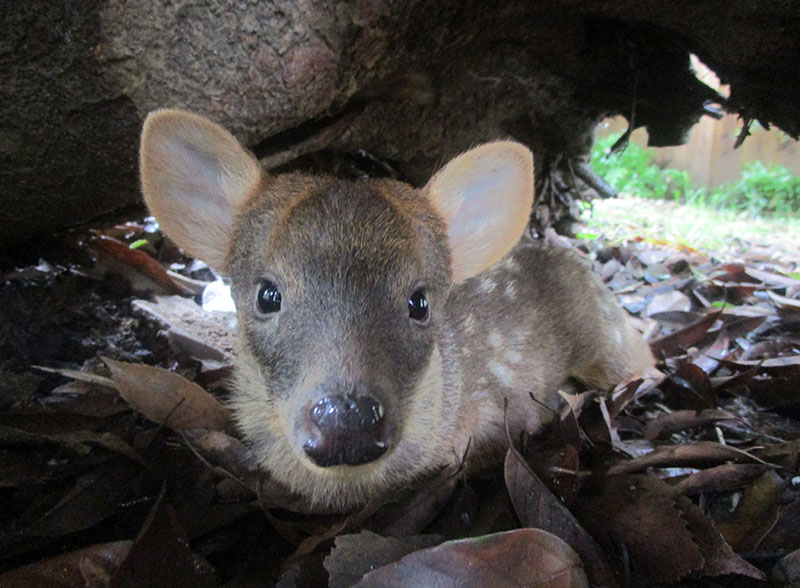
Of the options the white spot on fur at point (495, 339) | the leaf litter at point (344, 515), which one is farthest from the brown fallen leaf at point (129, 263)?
the white spot on fur at point (495, 339)

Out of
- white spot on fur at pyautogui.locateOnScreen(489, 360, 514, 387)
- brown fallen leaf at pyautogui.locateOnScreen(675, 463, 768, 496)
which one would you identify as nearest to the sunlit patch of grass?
white spot on fur at pyautogui.locateOnScreen(489, 360, 514, 387)

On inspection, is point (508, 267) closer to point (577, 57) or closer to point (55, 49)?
point (577, 57)

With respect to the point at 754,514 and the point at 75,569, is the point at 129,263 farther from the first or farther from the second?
the point at 754,514

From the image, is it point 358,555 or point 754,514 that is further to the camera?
point 754,514

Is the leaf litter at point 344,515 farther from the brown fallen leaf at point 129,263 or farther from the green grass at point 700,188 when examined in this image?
the green grass at point 700,188

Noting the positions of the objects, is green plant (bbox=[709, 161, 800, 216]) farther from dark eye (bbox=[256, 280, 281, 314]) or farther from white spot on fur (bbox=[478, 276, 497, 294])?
dark eye (bbox=[256, 280, 281, 314])

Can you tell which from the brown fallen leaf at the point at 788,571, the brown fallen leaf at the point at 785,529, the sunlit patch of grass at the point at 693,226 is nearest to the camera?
the brown fallen leaf at the point at 788,571

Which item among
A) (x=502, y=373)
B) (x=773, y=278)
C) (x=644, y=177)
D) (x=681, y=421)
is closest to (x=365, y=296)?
(x=502, y=373)
